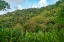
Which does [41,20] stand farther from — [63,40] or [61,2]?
[63,40]

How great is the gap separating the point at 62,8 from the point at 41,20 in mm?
32142

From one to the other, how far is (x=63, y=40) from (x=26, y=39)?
2771 millimetres

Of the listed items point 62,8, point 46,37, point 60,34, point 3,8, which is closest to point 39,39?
point 46,37

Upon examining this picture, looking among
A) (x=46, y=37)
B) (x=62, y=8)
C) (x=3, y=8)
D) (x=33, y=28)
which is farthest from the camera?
(x=33, y=28)

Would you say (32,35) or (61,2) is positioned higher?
(61,2)

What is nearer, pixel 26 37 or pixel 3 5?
pixel 26 37

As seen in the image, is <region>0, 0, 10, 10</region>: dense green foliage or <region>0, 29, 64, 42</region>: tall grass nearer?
<region>0, 29, 64, 42</region>: tall grass

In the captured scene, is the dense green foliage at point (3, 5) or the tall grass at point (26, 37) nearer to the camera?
the tall grass at point (26, 37)

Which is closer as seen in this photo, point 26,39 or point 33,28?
point 26,39

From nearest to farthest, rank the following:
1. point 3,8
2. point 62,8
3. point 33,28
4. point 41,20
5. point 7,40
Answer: point 7,40
point 62,8
point 3,8
point 33,28
point 41,20

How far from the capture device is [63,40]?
16.9m

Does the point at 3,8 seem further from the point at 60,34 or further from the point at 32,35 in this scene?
the point at 60,34

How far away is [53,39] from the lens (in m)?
17.6

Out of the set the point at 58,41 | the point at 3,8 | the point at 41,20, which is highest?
the point at 3,8
